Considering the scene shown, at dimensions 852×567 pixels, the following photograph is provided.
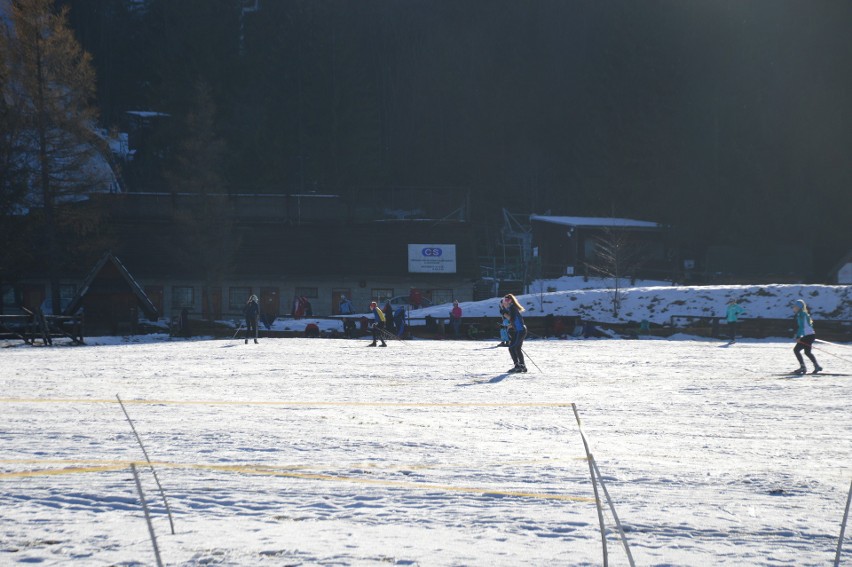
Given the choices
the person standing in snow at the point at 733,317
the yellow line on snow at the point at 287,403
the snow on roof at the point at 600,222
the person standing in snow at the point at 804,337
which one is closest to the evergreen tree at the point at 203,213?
the snow on roof at the point at 600,222

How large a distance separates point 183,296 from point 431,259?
45.8ft

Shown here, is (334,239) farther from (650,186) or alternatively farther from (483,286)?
(650,186)

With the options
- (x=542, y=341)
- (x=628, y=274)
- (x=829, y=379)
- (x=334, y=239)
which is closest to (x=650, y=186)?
(x=628, y=274)

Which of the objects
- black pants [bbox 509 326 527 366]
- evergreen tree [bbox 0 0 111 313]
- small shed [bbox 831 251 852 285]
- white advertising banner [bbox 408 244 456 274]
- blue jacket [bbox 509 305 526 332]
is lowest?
black pants [bbox 509 326 527 366]

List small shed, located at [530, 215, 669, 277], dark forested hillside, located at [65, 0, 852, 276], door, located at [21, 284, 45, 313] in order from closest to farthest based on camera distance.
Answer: door, located at [21, 284, 45, 313]
small shed, located at [530, 215, 669, 277]
dark forested hillside, located at [65, 0, 852, 276]

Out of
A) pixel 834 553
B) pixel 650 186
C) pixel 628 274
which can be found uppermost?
pixel 650 186

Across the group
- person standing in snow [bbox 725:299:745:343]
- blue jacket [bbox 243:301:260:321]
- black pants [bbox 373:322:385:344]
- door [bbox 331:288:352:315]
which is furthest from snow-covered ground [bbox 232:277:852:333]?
door [bbox 331:288:352:315]

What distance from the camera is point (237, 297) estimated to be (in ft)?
173

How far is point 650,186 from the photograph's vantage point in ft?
210

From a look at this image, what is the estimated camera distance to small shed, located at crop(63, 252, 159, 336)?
41250mm

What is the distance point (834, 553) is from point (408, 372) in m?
14.5

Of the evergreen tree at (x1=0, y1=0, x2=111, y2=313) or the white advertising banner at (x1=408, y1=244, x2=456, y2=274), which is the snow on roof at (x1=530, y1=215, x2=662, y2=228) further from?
the evergreen tree at (x1=0, y1=0, x2=111, y2=313)

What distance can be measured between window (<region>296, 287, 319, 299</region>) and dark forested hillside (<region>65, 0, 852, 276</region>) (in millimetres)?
14559

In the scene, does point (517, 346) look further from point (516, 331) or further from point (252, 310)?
point (252, 310)
